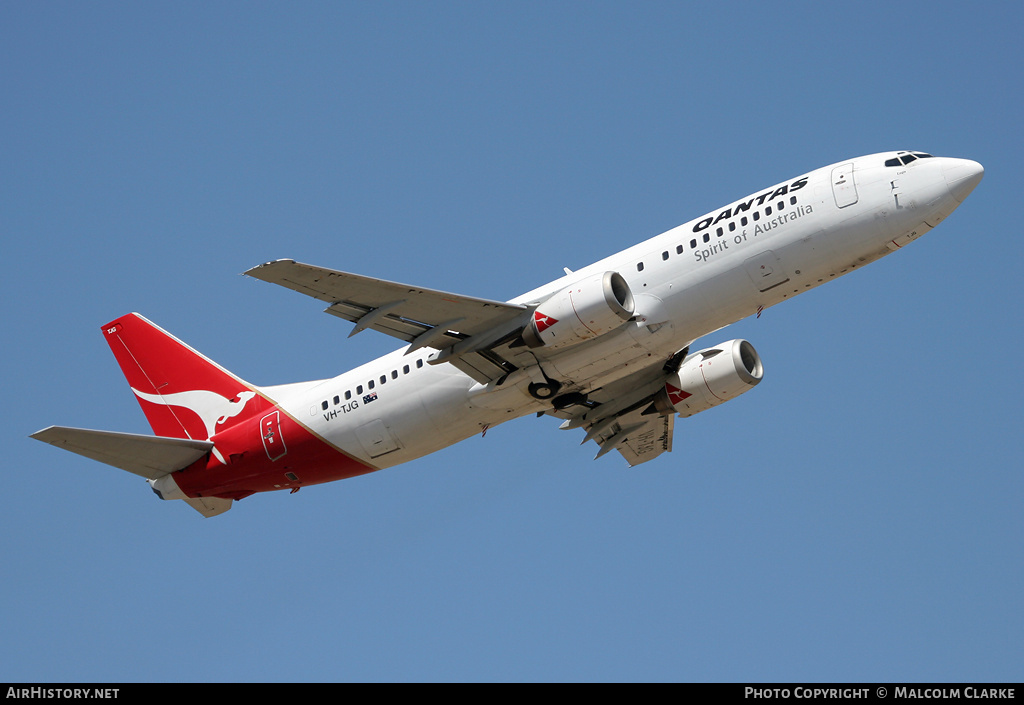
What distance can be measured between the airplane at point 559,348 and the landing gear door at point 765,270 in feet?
0.10

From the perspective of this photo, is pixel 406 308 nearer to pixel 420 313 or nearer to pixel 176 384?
pixel 420 313

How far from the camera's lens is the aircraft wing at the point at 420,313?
1329 inches

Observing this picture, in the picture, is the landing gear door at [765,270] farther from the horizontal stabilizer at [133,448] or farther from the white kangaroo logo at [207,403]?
the horizontal stabilizer at [133,448]

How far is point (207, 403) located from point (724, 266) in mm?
19825

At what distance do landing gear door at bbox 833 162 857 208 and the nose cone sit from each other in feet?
8.60

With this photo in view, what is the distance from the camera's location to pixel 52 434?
37.7m

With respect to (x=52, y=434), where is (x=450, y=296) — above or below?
above

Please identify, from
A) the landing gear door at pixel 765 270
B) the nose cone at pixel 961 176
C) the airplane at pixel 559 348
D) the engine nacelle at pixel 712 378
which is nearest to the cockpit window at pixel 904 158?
the airplane at pixel 559 348

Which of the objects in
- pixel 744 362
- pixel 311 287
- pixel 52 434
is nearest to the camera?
pixel 311 287
